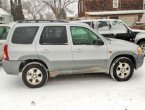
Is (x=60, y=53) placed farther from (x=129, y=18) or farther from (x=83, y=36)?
(x=129, y=18)

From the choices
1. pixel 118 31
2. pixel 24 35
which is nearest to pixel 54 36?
pixel 24 35

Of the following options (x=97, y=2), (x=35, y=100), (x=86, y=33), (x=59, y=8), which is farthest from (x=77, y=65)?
(x=59, y=8)

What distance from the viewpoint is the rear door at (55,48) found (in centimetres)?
643

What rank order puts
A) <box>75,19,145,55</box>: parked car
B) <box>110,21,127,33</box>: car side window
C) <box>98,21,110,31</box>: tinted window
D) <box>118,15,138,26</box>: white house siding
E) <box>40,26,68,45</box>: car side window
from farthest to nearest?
1. <box>118,15,138,26</box>: white house siding
2. <box>98,21,110,31</box>: tinted window
3. <box>110,21,127,33</box>: car side window
4. <box>75,19,145,55</box>: parked car
5. <box>40,26,68,45</box>: car side window

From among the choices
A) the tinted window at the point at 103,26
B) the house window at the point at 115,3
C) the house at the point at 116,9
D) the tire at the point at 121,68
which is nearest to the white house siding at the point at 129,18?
the house at the point at 116,9

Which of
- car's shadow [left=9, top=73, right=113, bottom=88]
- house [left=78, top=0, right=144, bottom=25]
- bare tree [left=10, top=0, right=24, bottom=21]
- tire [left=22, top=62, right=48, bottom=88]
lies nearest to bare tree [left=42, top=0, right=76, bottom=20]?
bare tree [left=10, top=0, right=24, bottom=21]

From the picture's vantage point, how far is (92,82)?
22.8 feet

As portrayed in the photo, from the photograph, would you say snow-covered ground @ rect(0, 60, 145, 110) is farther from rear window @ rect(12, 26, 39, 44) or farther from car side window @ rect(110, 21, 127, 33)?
car side window @ rect(110, 21, 127, 33)

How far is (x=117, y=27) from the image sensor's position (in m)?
11.2

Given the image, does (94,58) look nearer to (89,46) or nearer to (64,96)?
(89,46)

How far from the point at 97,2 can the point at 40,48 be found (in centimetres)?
2486

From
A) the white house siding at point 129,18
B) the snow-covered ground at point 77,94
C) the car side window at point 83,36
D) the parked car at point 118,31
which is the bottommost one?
the snow-covered ground at point 77,94

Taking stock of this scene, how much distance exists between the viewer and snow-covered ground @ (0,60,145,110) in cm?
532

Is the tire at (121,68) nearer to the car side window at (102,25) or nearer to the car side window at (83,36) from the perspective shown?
the car side window at (83,36)
